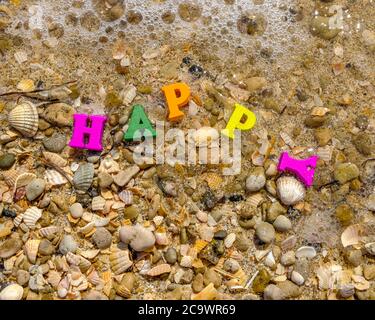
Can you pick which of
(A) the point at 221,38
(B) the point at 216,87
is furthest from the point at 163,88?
(A) the point at 221,38

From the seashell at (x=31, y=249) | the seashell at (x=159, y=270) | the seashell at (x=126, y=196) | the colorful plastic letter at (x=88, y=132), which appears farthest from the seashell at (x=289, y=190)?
the seashell at (x=31, y=249)

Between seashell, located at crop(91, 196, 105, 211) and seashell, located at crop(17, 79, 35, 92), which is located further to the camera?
seashell, located at crop(17, 79, 35, 92)

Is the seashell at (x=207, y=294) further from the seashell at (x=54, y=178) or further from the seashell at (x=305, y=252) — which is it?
the seashell at (x=54, y=178)

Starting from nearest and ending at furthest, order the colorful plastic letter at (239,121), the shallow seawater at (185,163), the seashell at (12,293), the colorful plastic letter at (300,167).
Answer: the seashell at (12,293), the shallow seawater at (185,163), the colorful plastic letter at (300,167), the colorful plastic letter at (239,121)

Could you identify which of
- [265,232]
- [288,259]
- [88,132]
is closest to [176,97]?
[88,132]

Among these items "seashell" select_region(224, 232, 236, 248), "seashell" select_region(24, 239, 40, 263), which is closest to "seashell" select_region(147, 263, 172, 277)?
"seashell" select_region(224, 232, 236, 248)

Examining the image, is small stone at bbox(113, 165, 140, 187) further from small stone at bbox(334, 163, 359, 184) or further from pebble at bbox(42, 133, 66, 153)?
small stone at bbox(334, 163, 359, 184)
